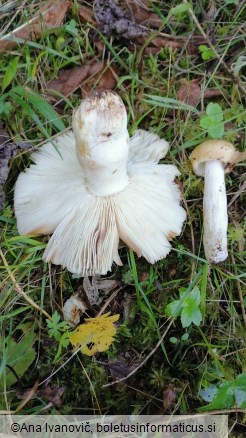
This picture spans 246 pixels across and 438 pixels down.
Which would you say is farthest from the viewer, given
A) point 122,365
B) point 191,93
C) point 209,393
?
point 191,93

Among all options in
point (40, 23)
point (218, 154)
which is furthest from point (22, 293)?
point (40, 23)

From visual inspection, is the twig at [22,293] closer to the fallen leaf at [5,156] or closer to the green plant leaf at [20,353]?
the green plant leaf at [20,353]

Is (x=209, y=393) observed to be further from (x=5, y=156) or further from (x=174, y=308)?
(x=5, y=156)

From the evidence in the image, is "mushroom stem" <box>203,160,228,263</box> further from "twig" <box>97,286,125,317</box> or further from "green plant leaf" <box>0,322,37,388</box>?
"green plant leaf" <box>0,322,37,388</box>

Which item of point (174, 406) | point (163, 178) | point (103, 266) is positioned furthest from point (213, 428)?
point (163, 178)

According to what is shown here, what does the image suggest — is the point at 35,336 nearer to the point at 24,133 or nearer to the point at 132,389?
the point at 132,389

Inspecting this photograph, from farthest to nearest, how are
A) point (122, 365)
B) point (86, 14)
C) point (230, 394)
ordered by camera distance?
1. point (86, 14)
2. point (122, 365)
3. point (230, 394)
